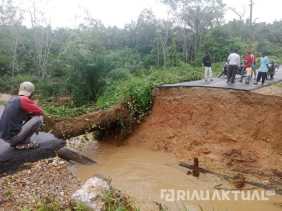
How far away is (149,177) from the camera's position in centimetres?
1109

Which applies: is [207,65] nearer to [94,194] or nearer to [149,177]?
[149,177]

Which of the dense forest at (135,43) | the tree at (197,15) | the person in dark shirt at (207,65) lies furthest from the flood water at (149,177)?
the tree at (197,15)

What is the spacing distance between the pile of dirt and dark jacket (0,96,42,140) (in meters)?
7.43

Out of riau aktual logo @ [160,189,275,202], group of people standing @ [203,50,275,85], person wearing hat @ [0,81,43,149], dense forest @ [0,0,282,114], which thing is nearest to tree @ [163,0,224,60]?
dense forest @ [0,0,282,114]

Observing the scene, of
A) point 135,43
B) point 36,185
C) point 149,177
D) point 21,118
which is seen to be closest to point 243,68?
point 149,177

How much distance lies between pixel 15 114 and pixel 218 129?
27.9 feet

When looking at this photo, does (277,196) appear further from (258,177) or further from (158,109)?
(158,109)

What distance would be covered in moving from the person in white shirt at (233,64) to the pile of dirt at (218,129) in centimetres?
122

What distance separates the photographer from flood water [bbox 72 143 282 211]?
9.06 metres

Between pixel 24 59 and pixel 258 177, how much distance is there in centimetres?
2327

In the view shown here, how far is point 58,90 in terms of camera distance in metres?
22.6

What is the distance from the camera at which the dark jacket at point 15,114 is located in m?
5.88

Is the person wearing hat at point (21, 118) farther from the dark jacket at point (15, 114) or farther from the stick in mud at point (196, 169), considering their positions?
Result: the stick in mud at point (196, 169)

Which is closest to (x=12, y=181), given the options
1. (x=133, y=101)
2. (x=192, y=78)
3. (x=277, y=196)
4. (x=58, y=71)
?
(x=277, y=196)
